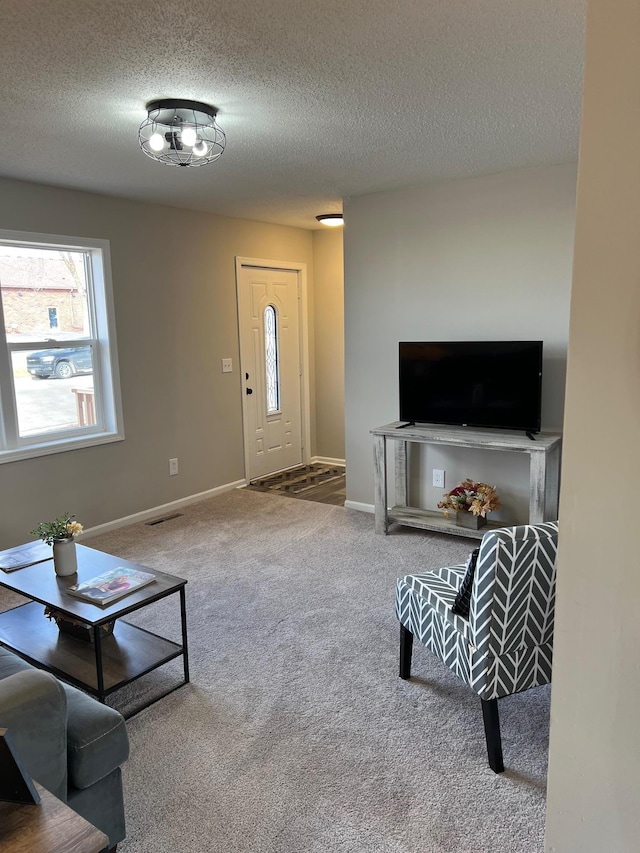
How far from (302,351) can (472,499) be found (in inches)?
113

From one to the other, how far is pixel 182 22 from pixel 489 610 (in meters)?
2.07

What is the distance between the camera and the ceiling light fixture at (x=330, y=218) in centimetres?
537

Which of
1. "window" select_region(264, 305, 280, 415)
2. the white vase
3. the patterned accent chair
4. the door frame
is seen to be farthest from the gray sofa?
"window" select_region(264, 305, 280, 415)

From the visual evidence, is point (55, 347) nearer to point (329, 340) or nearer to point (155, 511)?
point (155, 511)

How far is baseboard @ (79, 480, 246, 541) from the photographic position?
4441 mm

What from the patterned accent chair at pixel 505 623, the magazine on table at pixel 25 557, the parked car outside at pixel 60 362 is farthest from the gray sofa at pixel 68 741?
the parked car outside at pixel 60 362

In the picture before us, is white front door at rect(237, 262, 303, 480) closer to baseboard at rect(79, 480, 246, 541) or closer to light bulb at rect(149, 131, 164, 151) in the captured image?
baseboard at rect(79, 480, 246, 541)

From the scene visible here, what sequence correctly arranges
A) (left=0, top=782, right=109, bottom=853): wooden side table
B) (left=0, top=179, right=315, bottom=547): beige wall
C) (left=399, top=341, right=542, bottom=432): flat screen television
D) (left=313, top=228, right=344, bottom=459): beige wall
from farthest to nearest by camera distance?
(left=313, top=228, right=344, bottom=459): beige wall → (left=0, top=179, right=315, bottom=547): beige wall → (left=399, top=341, right=542, bottom=432): flat screen television → (left=0, top=782, right=109, bottom=853): wooden side table

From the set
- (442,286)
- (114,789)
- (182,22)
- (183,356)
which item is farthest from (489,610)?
(183,356)

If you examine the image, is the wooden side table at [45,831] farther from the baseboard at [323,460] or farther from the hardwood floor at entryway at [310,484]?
the baseboard at [323,460]

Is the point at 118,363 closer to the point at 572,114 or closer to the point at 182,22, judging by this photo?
the point at 182,22

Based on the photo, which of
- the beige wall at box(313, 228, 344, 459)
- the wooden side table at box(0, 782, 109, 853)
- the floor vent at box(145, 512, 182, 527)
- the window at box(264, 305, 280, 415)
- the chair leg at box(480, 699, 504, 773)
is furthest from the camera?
the beige wall at box(313, 228, 344, 459)

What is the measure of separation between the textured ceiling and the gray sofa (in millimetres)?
1876

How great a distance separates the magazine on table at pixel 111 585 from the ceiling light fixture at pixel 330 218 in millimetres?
3770
